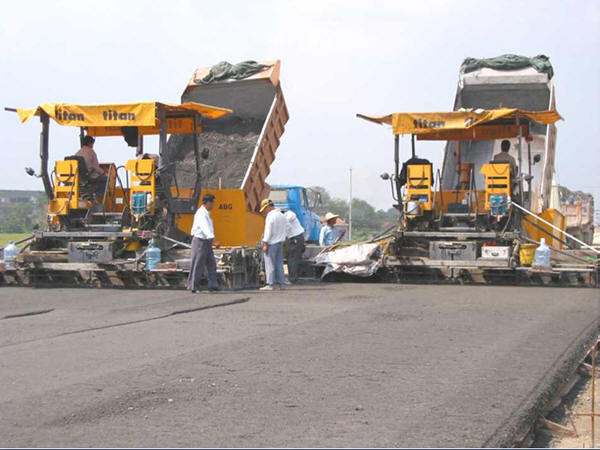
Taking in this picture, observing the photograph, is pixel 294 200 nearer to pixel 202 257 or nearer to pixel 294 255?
pixel 294 255

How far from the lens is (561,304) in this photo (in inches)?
381

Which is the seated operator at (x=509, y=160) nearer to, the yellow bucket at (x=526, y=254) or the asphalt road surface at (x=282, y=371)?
the yellow bucket at (x=526, y=254)

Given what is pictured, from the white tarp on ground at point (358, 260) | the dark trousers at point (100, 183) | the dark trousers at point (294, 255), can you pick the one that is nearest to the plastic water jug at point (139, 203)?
the dark trousers at point (100, 183)

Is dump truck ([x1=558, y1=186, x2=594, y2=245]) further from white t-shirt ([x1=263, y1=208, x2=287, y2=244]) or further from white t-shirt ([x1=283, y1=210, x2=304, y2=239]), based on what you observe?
white t-shirt ([x1=263, y1=208, x2=287, y2=244])

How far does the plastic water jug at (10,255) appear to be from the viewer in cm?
1227

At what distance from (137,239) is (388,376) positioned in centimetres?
766

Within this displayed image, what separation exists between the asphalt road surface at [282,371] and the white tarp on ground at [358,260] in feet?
11.2

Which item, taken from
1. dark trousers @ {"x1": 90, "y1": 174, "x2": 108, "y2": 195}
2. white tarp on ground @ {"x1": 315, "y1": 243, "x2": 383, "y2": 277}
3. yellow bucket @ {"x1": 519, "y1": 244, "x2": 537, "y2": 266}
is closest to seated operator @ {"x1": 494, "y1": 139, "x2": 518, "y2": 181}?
yellow bucket @ {"x1": 519, "y1": 244, "x2": 537, "y2": 266}

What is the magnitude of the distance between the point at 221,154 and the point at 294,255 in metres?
2.58

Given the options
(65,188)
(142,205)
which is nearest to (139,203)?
(142,205)

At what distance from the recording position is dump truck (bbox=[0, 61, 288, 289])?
39.4 feet

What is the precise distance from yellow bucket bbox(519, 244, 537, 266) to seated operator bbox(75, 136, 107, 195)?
22.0 feet

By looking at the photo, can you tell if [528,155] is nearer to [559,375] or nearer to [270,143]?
[270,143]

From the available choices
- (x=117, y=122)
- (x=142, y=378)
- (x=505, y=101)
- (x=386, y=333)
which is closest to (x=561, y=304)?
(x=386, y=333)
